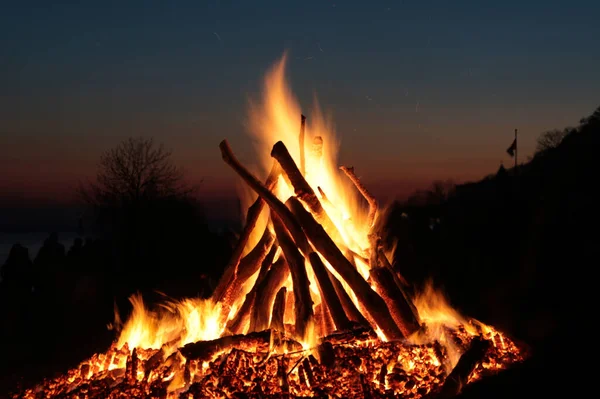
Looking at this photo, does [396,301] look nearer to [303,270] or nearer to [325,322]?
[325,322]

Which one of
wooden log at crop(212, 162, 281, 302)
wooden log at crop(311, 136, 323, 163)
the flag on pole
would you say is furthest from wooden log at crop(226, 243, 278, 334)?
the flag on pole

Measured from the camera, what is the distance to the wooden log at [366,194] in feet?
16.8

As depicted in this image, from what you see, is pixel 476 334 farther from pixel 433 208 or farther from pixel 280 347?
pixel 433 208

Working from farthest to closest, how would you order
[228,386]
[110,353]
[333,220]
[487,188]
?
[487,188] → [333,220] → [110,353] → [228,386]

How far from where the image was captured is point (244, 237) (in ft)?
16.9

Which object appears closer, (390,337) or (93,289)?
(390,337)

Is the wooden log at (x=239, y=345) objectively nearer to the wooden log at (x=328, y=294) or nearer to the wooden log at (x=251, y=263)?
the wooden log at (x=328, y=294)

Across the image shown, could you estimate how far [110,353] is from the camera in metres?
4.58

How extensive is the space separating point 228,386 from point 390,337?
1294 mm

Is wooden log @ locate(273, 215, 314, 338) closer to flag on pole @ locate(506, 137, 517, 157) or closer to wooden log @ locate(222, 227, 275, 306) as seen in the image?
wooden log @ locate(222, 227, 275, 306)

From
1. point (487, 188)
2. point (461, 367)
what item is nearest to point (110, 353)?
point (461, 367)

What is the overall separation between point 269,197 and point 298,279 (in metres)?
0.77

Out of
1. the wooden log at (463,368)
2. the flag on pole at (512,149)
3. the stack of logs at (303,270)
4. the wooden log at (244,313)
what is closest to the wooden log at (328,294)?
the stack of logs at (303,270)

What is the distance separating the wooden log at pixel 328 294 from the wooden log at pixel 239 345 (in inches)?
15.3
